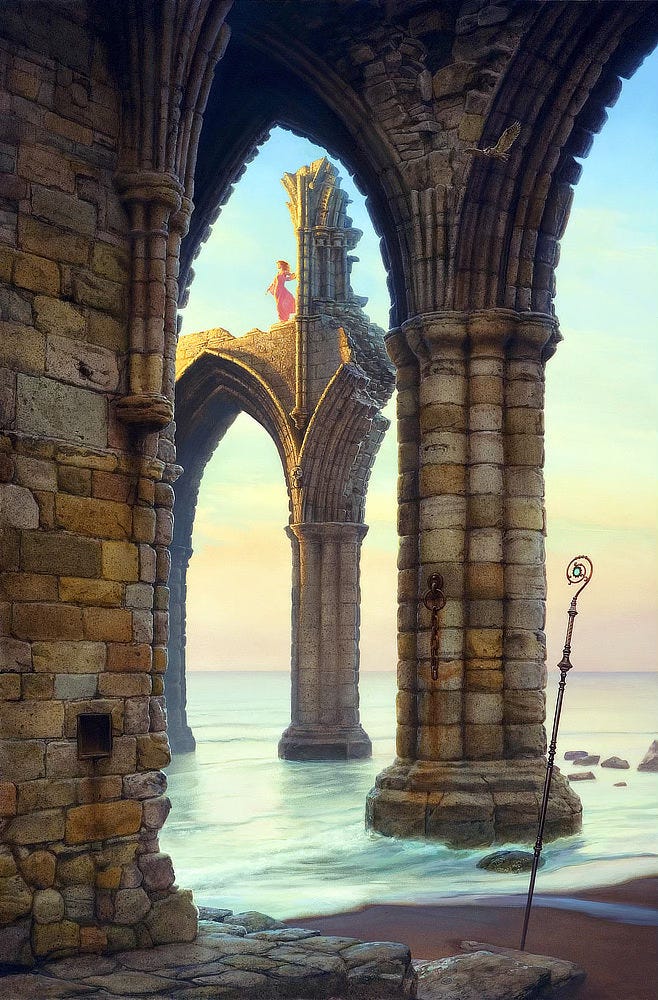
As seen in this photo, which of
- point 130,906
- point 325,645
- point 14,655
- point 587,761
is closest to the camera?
point 14,655

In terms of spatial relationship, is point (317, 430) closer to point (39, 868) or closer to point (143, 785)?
point (143, 785)

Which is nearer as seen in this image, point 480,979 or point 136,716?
point 480,979

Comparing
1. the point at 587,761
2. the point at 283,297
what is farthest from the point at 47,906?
the point at 283,297

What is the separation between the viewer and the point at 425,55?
10883 millimetres

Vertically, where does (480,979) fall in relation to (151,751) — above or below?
below

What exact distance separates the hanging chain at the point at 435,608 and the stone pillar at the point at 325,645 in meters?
7.07

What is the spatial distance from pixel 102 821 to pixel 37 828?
0.35 meters

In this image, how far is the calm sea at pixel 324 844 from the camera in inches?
316

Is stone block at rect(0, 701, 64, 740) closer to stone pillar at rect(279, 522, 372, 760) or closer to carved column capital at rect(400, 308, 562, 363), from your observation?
carved column capital at rect(400, 308, 562, 363)

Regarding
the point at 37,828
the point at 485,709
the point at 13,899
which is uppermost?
the point at 485,709

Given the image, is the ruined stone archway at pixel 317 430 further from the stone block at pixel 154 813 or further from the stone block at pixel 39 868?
the stone block at pixel 39 868

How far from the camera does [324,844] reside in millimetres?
9977

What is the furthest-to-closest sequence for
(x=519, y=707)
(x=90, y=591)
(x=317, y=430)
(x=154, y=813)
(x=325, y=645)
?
(x=317, y=430), (x=325, y=645), (x=519, y=707), (x=154, y=813), (x=90, y=591)

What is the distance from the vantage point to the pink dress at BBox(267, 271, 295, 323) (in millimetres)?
19234
